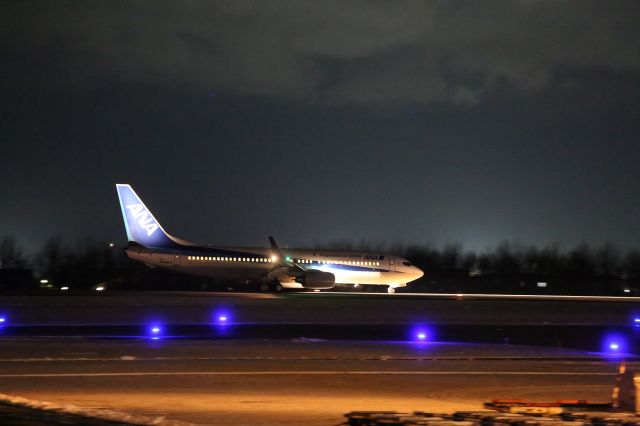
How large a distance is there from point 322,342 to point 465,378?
798 centimetres

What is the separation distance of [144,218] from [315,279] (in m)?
15.0

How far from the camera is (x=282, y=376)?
17.7 m

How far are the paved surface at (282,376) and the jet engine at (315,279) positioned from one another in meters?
36.5

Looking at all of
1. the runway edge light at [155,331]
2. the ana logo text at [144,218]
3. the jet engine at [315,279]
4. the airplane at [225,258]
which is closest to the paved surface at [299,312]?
the runway edge light at [155,331]

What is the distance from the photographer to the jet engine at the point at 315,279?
61625 millimetres

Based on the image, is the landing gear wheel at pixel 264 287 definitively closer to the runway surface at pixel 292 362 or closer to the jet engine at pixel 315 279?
the jet engine at pixel 315 279

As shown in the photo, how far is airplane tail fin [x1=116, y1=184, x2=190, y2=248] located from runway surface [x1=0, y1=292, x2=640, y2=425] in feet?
88.8

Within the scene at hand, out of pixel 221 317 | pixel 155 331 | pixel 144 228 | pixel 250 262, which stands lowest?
pixel 155 331

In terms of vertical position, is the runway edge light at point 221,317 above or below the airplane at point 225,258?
below

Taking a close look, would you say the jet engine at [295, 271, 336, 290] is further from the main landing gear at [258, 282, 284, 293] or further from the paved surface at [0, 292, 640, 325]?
the paved surface at [0, 292, 640, 325]

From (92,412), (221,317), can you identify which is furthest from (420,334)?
(92,412)

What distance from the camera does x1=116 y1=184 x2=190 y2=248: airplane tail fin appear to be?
65.4 metres

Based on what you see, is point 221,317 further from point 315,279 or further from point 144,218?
point 144,218

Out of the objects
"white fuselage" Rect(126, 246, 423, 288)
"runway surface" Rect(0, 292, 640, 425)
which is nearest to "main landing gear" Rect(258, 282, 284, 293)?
"white fuselage" Rect(126, 246, 423, 288)
